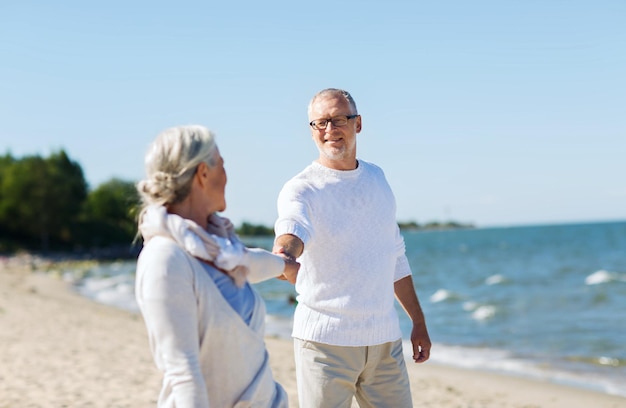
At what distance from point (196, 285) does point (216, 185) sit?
11.3 inches

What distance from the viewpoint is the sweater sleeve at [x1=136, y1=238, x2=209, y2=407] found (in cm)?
183

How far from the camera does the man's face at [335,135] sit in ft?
10.2

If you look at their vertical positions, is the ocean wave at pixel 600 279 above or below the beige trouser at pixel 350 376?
below

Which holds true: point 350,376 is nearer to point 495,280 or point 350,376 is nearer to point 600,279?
point 600,279

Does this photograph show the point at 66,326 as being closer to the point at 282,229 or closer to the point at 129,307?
the point at 129,307

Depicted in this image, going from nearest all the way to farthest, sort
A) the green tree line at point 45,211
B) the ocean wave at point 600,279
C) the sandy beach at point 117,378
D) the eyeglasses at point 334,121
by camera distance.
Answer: the eyeglasses at point 334,121, the sandy beach at point 117,378, the ocean wave at point 600,279, the green tree line at point 45,211

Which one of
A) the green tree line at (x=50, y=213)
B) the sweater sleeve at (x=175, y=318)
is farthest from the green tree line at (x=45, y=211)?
the sweater sleeve at (x=175, y=318)

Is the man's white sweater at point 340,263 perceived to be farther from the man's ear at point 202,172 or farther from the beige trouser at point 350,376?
the man's ear at point 202,172

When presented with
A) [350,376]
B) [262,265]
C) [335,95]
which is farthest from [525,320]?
[262,265]

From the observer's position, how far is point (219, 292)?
1.92 meters

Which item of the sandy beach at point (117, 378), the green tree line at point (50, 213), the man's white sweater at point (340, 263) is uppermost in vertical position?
the man's white sweater at point (340, 263)

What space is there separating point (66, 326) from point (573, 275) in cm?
2620

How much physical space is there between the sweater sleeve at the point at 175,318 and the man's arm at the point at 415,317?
172cm

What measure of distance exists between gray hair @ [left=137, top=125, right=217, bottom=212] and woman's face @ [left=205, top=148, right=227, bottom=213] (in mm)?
22
